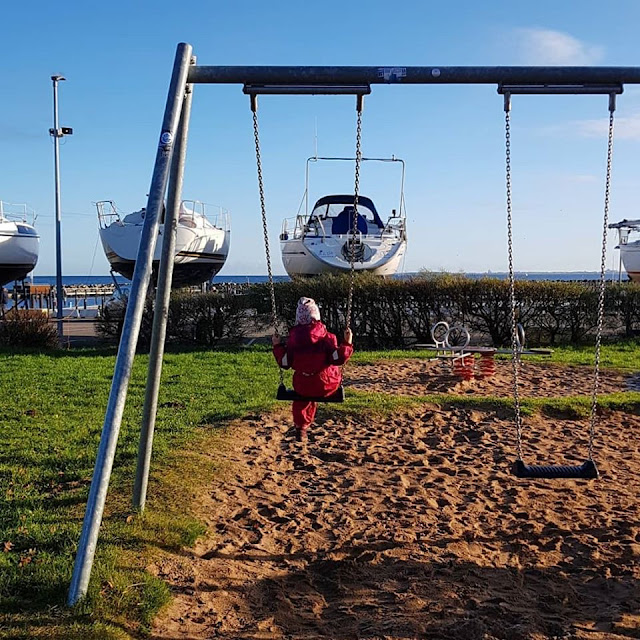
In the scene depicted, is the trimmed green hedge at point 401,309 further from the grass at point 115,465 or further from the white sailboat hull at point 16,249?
the white sailboat hull at point 16,249

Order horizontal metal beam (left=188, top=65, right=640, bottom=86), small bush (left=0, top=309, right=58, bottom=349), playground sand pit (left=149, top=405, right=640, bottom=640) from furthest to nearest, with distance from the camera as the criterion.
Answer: small bush (left=0, top=309, right=58, bottom=349) → horizontal metal beam (left=188, top=65, right=640, bottom=86) → playground sand pit (left=149, top=405, right=640, bottom=640)

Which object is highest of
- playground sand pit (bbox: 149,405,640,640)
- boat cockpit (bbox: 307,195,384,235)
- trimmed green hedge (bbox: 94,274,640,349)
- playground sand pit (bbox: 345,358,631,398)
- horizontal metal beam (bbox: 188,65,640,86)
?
boat cockpit (bbox: 307,195,384,235)

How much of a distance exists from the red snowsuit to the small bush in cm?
1116

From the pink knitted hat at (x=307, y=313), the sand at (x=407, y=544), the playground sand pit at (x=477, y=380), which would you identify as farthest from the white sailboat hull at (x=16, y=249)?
the pink knitted hat at (x=307, y=313)

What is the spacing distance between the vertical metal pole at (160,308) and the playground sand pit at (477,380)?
18.3 feet

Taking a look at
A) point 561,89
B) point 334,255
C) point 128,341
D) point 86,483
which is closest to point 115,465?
point 86,483

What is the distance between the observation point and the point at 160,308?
18.7ft

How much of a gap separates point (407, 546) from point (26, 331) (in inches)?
501

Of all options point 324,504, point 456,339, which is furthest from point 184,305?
point 324,504

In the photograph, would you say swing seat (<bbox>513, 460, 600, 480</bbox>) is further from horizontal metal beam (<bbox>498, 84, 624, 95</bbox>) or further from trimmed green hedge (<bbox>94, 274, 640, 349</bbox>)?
trimmed green hedge (<bbox>94, 274, 640, 349</bbox>)

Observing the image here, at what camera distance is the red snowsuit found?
621cm

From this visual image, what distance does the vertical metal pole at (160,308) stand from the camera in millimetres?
5484

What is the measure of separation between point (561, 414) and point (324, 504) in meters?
4.50

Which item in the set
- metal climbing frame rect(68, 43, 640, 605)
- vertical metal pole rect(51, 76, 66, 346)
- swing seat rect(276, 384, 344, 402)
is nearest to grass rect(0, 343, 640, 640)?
metal climbing frame rect(68, 43, 640, 605)
